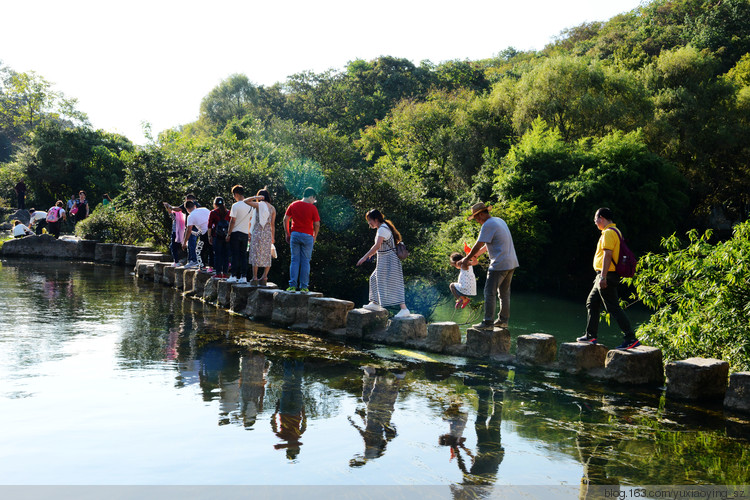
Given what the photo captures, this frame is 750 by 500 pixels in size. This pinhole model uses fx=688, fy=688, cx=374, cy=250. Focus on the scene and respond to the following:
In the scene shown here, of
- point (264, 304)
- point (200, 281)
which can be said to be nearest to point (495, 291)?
point (264, 304)

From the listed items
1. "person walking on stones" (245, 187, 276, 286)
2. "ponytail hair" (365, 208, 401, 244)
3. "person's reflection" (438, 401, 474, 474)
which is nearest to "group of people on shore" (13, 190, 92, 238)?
"person walking on stones" (245, 187, 276, 286)

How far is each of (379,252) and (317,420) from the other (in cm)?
467

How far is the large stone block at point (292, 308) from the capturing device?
11.4 meters

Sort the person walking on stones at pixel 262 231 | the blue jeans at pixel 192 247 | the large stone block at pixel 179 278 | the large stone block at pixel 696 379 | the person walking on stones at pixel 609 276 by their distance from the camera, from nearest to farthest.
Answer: the large stone block at pixel 696 379 < the person walking on stones at pixel 609 276 < the person walking on stones at pixel 262 231 < the large stone block at pixel 179 278 < the blue jeans at pixel 192 247

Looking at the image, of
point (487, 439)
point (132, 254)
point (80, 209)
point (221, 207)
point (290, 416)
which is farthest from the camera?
point (80, 209)

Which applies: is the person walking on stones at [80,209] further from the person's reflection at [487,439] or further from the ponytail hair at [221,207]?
the person's reflection at [487,439]

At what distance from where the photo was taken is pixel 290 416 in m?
6.07

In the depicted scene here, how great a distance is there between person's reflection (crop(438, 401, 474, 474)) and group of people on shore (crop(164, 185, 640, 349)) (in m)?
2.61

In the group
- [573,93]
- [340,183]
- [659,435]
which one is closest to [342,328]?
[659,435]

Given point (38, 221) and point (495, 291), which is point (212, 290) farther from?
point (38, 221)

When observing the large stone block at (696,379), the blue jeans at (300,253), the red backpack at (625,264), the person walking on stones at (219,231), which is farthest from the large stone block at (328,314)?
the large stone block at (696,379)

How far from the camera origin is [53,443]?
5.16 metres

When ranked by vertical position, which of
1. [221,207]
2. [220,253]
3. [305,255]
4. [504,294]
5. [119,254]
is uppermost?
[221,207]

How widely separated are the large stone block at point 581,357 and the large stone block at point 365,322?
118 inches
